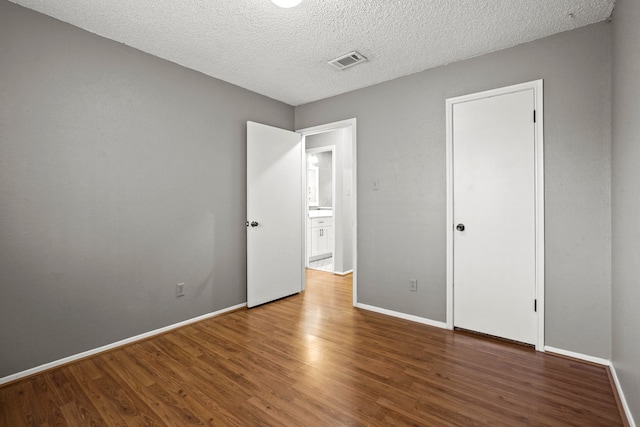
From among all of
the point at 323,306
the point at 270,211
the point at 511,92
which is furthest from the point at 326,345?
the point at 511,92

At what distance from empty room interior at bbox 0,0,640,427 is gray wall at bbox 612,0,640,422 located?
3 centimetres

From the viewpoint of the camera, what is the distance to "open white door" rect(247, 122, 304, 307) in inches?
139

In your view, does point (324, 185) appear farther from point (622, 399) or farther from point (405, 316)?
point (622, 399)

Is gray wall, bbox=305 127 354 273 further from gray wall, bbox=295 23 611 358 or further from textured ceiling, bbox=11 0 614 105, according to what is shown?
textured ceiling, bbox=11 0 614 105

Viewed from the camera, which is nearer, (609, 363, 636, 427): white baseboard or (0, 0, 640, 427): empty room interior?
(609, 363, 636, 427): white baseboard

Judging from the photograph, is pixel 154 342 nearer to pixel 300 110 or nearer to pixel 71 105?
pixel 71 105

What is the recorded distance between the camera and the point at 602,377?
2096mm

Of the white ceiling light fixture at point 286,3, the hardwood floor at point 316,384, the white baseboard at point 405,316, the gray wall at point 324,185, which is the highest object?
the white ceiling light fixture at point 286,3

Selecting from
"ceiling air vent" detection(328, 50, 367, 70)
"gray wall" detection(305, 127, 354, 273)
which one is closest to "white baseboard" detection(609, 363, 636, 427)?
"ceiling air vent" detection(328, 50, 367, 70)

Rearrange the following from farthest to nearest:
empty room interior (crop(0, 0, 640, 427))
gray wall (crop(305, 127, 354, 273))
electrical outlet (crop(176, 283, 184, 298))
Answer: gray wall (crop(305, 127, 354, 273)), electrical outlet (crop(176, 283, 184, 298)), empty room interior (crop(0, 0, 640, 427))

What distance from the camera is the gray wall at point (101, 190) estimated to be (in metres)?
2.10

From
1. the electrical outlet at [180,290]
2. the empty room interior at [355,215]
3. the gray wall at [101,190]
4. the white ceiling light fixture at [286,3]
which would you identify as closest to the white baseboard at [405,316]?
the empty room interior at [355,215]

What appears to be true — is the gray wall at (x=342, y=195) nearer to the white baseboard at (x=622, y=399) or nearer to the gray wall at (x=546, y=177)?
the gray wall at (x=546, y=177)

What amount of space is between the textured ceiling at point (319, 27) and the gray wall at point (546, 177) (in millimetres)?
211
